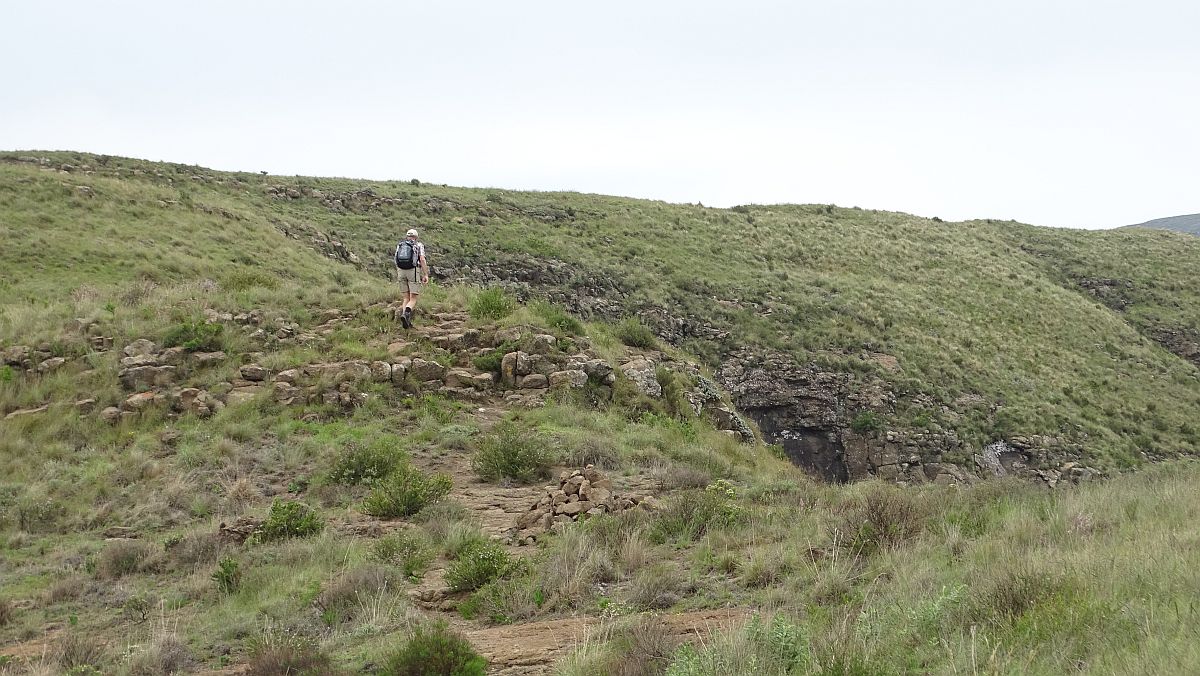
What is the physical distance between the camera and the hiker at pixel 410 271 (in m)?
12.4

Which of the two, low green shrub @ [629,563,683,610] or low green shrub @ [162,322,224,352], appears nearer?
low green shrub @ [629,563,683,610]

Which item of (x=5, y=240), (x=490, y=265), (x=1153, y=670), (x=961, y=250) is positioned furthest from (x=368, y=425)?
(x=961, y=250)

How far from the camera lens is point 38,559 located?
6.73 meters

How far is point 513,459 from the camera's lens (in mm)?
8953

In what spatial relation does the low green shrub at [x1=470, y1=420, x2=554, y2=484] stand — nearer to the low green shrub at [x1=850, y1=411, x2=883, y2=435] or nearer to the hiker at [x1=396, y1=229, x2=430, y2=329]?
the hiker at [x1=396, y1=229, x2=430, y2=329]

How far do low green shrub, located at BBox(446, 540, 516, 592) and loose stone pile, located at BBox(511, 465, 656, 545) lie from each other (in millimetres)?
861

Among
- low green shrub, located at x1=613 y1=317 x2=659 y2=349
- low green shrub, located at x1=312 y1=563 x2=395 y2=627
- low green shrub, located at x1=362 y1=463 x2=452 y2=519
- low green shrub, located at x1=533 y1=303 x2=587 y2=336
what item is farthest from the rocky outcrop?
low green shrub, located at x1=312 y1=563 x2=395 y2=627

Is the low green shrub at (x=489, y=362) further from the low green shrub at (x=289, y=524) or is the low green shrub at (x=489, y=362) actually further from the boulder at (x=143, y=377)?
the low green shrub at (x=289, y=524)

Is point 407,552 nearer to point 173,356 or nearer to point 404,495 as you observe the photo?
point 404,495

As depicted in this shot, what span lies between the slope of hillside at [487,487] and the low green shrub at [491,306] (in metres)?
0.06

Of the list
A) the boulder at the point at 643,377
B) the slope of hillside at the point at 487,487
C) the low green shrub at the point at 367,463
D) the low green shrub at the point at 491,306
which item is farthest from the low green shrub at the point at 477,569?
the low green shrub at the point at 491,306

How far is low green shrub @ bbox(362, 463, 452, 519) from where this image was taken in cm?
772

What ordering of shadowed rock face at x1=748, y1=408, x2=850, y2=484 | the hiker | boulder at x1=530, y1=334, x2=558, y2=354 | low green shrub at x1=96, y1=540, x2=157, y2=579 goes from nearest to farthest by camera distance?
1. low green shrub at x1=96, y1=540, x2=157, y2=579
2. boulder at x1=530, y1=334, x2=558, y2=354
3. the hiker
4. shadowed rock face at x1=748, y1=408, x2=850, y2=484

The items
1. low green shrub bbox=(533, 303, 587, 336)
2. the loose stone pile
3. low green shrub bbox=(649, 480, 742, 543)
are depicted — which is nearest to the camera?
low green shrub bbox=(649, 480, 742, 543)
